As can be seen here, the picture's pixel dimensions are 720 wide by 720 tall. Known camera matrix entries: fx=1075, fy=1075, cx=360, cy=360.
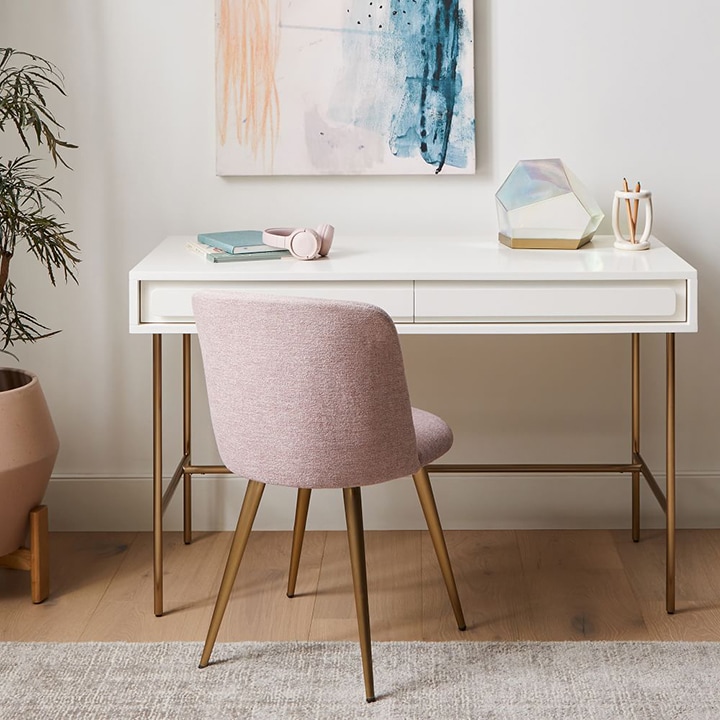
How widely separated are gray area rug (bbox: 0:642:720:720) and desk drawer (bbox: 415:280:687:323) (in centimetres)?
74

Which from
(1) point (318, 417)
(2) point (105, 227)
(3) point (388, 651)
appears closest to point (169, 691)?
(3) point (388, 651)

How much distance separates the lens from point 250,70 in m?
2.92

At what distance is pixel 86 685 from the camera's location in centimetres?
225

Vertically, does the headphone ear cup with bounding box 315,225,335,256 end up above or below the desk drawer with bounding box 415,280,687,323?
above

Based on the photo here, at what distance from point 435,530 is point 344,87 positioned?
1.25 meters

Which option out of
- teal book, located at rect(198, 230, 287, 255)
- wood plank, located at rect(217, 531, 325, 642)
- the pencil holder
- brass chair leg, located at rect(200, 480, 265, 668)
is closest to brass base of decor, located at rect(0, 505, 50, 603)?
wood plank, located at rect(217, 531, 325, 642)

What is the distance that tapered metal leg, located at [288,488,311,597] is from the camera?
2.53 meters

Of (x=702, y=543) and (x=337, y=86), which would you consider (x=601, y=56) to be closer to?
(x=337, y=86)

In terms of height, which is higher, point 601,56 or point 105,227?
point 601,56

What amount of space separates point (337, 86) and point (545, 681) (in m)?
1.63

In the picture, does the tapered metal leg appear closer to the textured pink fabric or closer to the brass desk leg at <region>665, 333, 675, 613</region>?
the textured pink fabric

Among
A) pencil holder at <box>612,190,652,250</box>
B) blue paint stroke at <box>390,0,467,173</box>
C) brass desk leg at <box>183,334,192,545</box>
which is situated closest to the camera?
pencil holder at <box>612,190,652,250</box>

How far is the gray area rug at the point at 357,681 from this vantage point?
2145mm

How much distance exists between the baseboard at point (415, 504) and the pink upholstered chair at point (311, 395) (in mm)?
962
